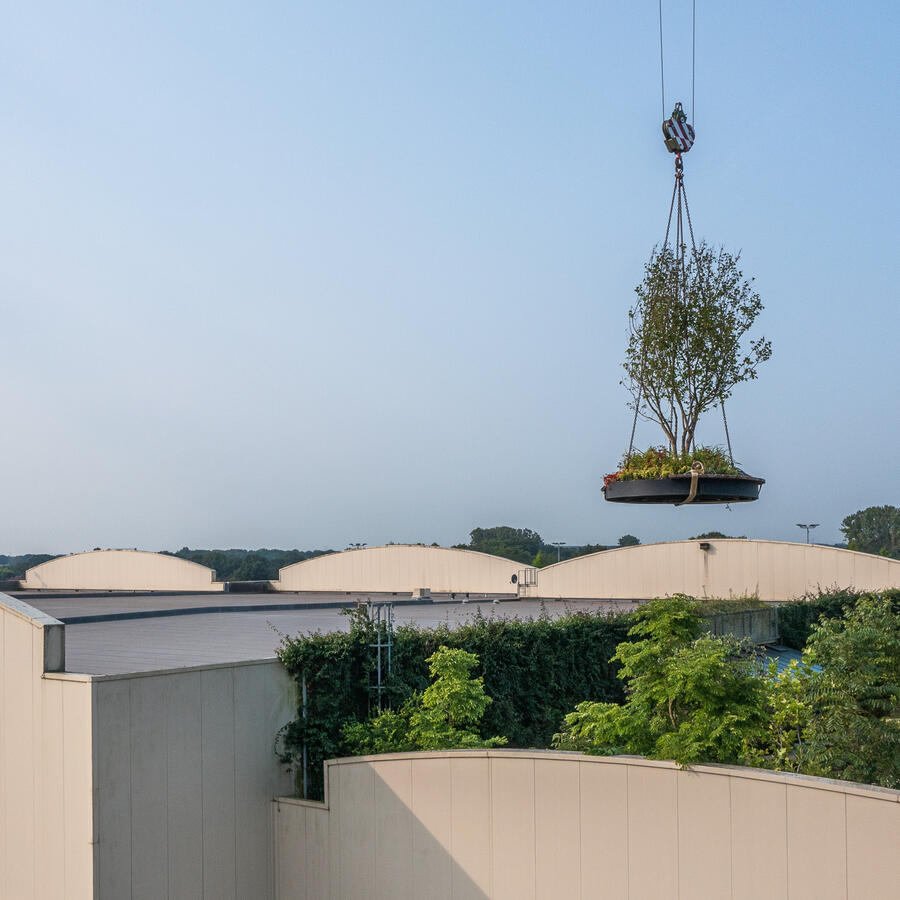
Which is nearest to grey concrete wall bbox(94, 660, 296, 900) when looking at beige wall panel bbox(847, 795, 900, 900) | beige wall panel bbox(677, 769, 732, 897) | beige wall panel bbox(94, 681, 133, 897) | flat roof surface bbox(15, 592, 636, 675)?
beige wall panel bbox(94, 681, 133, 897)

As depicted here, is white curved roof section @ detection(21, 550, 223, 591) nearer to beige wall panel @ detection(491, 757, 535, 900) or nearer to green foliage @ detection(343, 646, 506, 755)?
green foliage @ detection(343, 646, 506, 755)

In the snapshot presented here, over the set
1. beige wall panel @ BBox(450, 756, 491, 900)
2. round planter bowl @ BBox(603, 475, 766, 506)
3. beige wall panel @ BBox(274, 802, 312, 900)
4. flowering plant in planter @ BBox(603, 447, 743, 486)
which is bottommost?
beige wall panel @ BBox(274, 802, 312, 900)

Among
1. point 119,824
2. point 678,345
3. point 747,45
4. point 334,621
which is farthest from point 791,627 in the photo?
point 119,824

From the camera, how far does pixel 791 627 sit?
18250 millimetres

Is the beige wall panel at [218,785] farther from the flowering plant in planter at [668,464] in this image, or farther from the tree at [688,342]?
the tree at [688,342]

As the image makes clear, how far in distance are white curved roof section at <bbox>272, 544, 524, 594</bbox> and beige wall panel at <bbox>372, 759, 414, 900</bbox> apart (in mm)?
14570

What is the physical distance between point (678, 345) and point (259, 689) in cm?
573

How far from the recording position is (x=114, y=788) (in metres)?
8.73

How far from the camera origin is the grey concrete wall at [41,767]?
28.6ft

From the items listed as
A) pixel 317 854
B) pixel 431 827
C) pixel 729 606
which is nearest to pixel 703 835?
pixel 431 827

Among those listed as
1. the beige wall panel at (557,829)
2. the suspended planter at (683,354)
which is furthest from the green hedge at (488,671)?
the suspended planter at (683,354)

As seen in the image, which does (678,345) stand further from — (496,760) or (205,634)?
(205,634)

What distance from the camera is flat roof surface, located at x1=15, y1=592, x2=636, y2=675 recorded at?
10.6m

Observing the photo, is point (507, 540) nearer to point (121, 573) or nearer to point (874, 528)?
point (874, 528)
